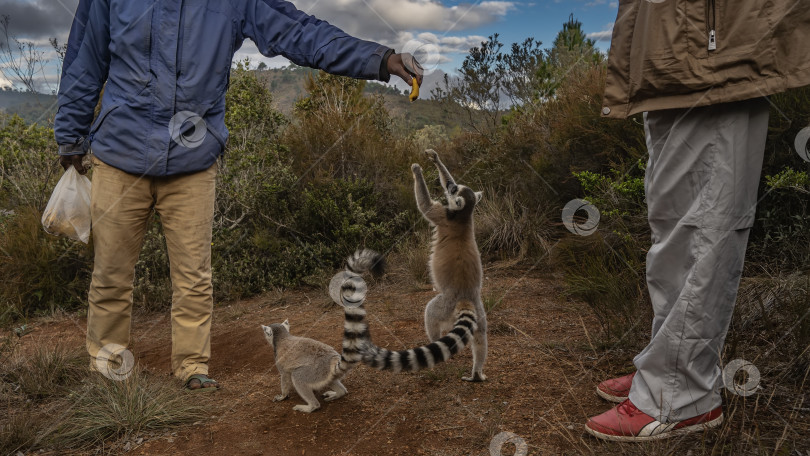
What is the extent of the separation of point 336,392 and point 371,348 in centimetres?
72

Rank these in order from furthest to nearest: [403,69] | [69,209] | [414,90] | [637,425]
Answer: [69,209], [403,69], [414,90], [637,425]

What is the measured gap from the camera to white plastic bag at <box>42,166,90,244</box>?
4.21 metres

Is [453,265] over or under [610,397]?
over

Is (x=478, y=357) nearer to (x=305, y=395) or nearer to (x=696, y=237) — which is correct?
(x=305, y=395)

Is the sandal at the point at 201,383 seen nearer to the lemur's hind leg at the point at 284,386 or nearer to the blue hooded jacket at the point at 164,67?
the lemur's hind leg at the point at 284,386

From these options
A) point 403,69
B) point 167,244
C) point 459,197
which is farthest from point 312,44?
point 167,244

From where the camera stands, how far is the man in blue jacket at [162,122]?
395 cm

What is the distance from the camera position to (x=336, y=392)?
3.91 m

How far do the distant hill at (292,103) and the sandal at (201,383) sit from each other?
2.41 meters

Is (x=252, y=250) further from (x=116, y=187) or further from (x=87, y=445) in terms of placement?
(x=87, y=445)

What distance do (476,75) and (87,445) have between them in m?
9.16

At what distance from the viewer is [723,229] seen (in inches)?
101

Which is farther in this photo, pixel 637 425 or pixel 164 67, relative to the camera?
pixel 164 67

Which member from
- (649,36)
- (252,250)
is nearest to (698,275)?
(649,36)
